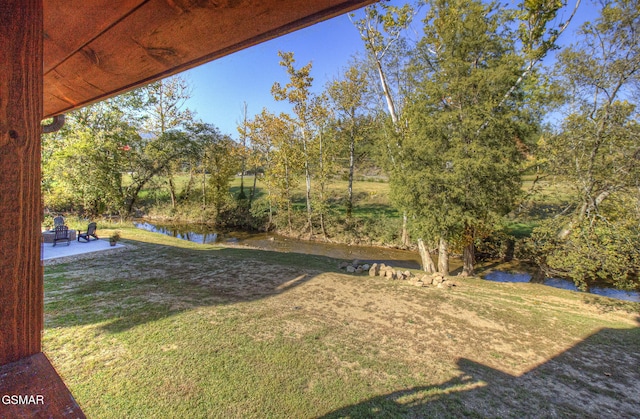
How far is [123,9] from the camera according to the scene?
713 millimetres

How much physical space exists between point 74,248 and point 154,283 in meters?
4.17

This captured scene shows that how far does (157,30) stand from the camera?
762mm

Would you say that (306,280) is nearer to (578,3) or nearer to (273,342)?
(273,342)

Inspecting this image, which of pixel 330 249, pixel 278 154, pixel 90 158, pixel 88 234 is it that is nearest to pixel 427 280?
pixel 330 249

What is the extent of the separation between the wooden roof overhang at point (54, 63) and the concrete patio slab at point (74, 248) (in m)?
8.69

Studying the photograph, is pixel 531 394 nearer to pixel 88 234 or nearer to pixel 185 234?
pixel 88 234

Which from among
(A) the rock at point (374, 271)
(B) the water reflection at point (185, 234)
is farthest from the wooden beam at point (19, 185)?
(B) the water reflection at point (185, 234)

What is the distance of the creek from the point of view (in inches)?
405

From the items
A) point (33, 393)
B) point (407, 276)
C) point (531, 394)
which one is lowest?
point (531, 394)

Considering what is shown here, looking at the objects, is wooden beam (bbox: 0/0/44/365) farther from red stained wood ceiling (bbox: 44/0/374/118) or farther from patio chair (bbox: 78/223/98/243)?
patio chair (bbox: 78/223/98/243)

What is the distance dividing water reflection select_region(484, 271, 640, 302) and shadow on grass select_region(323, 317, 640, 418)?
21.8 feet

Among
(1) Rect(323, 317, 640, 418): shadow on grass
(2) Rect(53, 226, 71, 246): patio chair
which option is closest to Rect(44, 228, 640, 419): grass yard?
(1) Rect(323, 317, 640, 418): shadow on grass

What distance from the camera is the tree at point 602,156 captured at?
21.9ft

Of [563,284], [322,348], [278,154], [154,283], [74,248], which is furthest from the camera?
[278,154]
